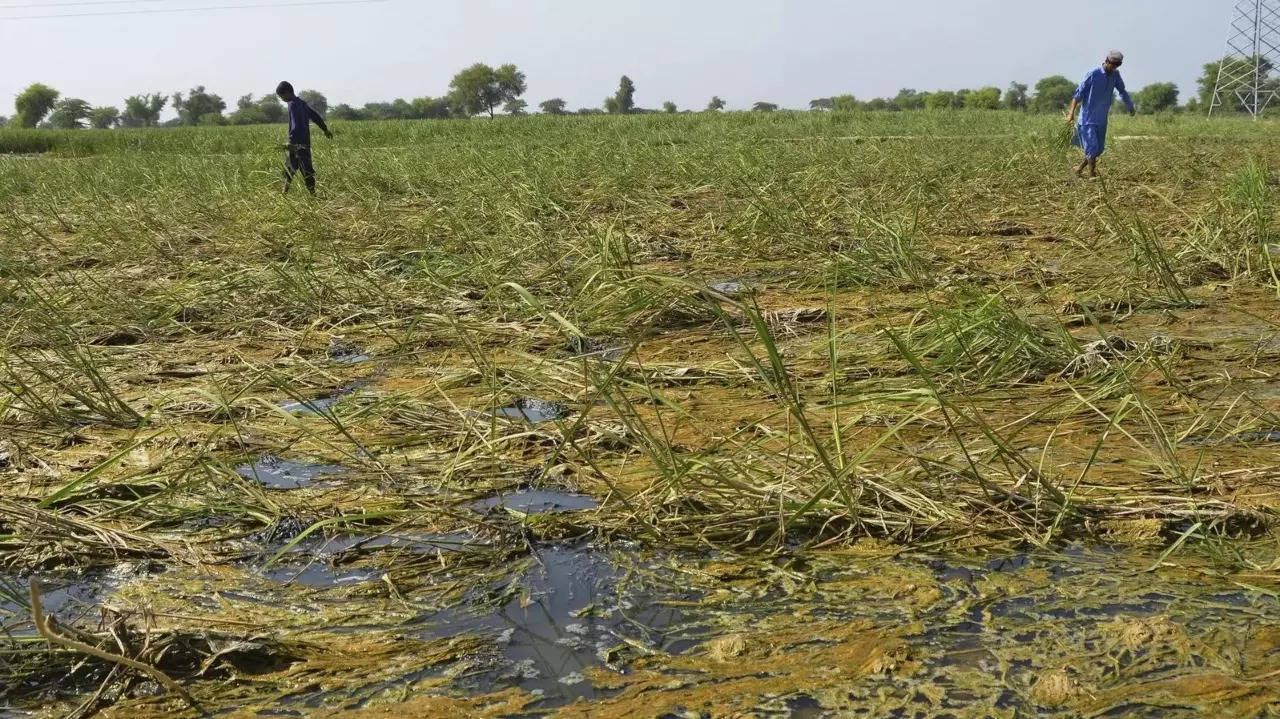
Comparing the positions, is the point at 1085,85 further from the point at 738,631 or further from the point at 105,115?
the point at 105,115

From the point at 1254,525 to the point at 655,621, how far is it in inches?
49.2

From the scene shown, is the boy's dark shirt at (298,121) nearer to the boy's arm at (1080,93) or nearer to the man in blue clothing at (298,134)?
the man in blue clothing at (298,134)

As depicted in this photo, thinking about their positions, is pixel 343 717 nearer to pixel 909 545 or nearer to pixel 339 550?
pixel 339 550

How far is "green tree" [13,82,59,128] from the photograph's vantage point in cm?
8838

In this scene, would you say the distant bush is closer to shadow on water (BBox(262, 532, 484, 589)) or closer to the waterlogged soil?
shadow on water (BBox(262, 532, 484, 589))

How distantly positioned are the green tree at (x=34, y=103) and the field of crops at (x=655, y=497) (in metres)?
98.8

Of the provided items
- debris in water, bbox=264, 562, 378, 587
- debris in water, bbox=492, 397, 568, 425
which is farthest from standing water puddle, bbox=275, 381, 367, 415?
debris in water, bbox=264, 562, 378, 587

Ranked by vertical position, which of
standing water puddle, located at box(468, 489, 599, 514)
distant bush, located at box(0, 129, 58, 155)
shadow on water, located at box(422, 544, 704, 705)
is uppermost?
distant bush, located at box(0, 129, 58, 155)

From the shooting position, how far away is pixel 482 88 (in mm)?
104562

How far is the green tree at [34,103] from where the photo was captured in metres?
88.4

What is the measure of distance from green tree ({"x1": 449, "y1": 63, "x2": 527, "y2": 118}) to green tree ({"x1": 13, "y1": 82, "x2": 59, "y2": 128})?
35.6 meters

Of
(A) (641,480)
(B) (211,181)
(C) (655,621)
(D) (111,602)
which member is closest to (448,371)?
(A) (641,480)

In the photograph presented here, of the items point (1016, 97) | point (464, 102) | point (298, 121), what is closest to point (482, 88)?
point (464, 102)

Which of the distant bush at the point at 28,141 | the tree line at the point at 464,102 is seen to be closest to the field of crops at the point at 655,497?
the distant bush at the point at 28,141
